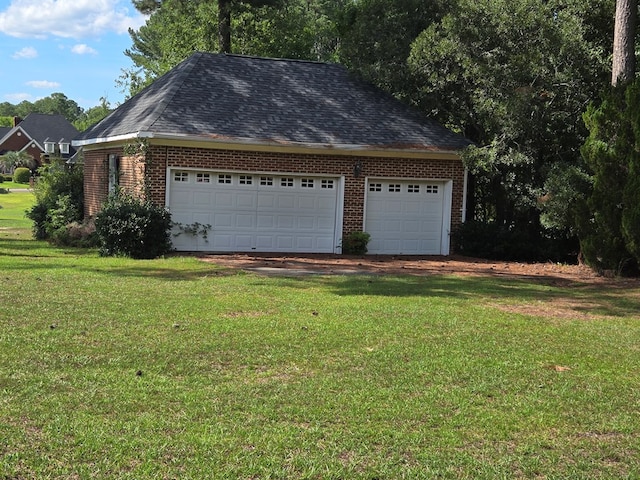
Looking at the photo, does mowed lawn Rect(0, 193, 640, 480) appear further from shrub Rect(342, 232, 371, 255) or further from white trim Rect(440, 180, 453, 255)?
white trim Rect(440, 180, 453, 255)

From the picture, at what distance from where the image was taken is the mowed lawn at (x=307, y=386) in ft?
13.9

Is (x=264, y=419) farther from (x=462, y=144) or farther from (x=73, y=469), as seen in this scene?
(x=462, y=144)

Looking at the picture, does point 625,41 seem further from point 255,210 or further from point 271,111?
point 255,210

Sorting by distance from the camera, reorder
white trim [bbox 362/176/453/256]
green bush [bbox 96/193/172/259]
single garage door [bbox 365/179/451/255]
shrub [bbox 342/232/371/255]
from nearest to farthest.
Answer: green bush [bbox 96/193/172/259]
shrub [bbox 342/232/371/255]
single garage door [bbox 365/179/451/255]
white trim [bbox 362/176/453/256]

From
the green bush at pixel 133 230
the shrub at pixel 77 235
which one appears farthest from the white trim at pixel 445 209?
the shrub at pixel 77 235

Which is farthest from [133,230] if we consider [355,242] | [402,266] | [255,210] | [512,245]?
[512,245]

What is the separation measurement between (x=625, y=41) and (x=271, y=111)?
27.0 ft

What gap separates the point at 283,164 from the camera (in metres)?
16.9

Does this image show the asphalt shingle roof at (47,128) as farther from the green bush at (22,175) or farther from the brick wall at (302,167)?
the brick wall at (302,167)

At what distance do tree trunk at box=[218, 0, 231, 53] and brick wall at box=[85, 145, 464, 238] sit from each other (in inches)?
396

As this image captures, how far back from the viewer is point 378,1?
20.3 m

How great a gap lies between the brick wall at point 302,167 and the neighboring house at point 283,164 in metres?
0.03

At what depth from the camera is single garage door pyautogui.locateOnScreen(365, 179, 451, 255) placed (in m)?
17.8

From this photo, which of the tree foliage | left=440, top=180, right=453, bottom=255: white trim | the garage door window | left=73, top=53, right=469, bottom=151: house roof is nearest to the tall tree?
left=73, top=53, right=469, bottom=151: house roof
